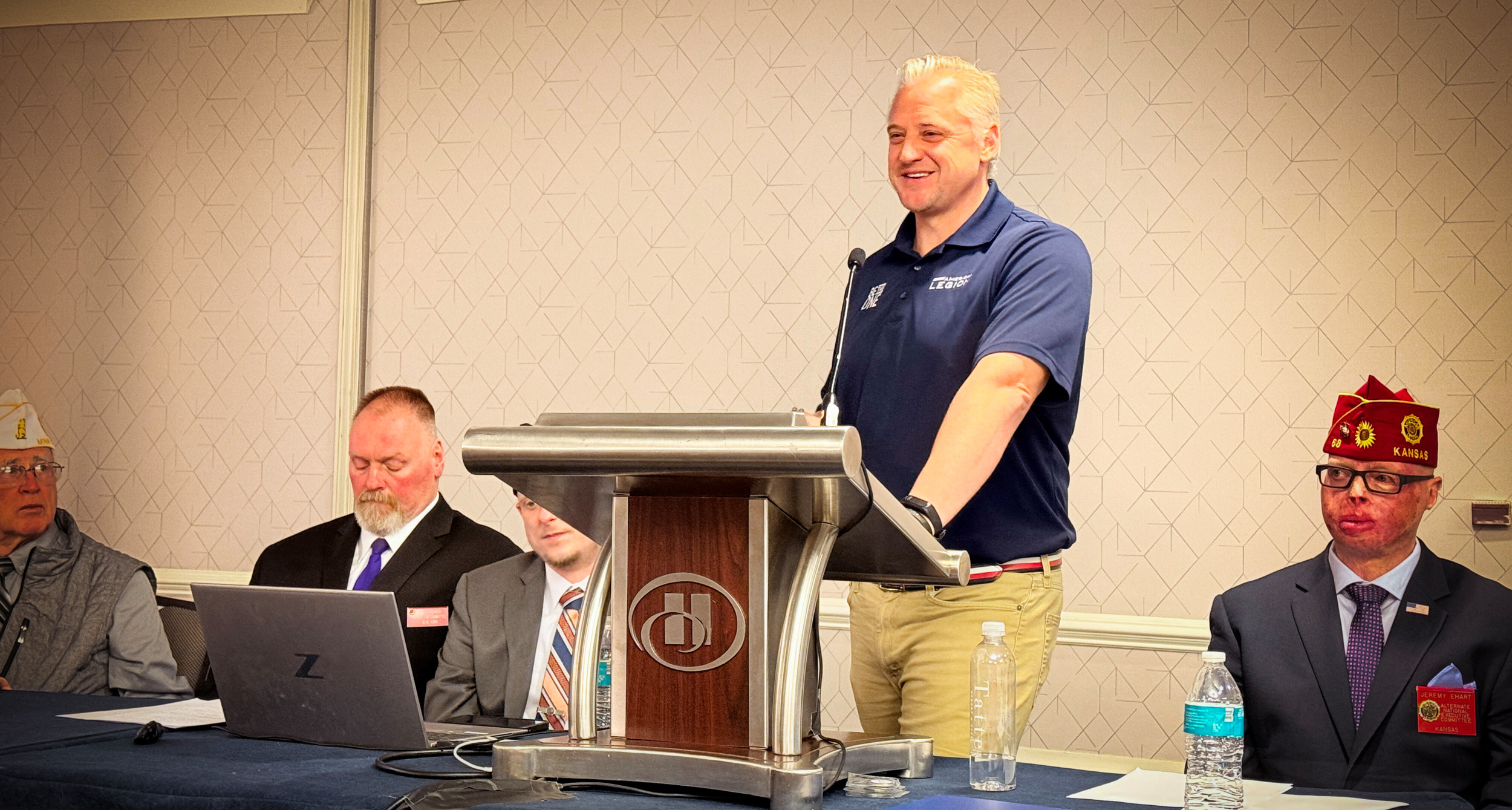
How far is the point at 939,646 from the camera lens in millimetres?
1845

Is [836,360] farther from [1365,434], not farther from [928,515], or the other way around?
[1365,434]

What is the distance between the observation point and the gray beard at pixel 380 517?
3363mm

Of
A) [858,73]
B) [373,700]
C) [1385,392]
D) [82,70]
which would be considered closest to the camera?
[373,700]

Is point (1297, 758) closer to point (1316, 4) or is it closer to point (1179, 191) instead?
point (1179, 191)

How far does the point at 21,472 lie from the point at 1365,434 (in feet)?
11.5

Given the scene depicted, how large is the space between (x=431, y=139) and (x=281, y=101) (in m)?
0.63

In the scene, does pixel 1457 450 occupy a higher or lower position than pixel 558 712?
higher

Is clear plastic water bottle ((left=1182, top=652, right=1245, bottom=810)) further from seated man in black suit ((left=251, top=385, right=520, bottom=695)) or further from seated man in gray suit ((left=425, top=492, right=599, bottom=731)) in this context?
seated man in black suit ((left=251, top=385, right=520, bottom=695))

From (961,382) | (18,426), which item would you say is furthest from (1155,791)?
(18,426)

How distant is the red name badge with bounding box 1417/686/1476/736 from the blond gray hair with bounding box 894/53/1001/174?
155cm

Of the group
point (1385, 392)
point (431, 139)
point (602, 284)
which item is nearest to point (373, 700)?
point (1385, 392)

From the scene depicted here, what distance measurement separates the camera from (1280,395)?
3.79 meters

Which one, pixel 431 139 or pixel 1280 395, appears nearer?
pixel 1280 395

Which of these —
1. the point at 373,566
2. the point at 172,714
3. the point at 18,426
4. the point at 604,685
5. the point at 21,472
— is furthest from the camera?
the point at 18,426
